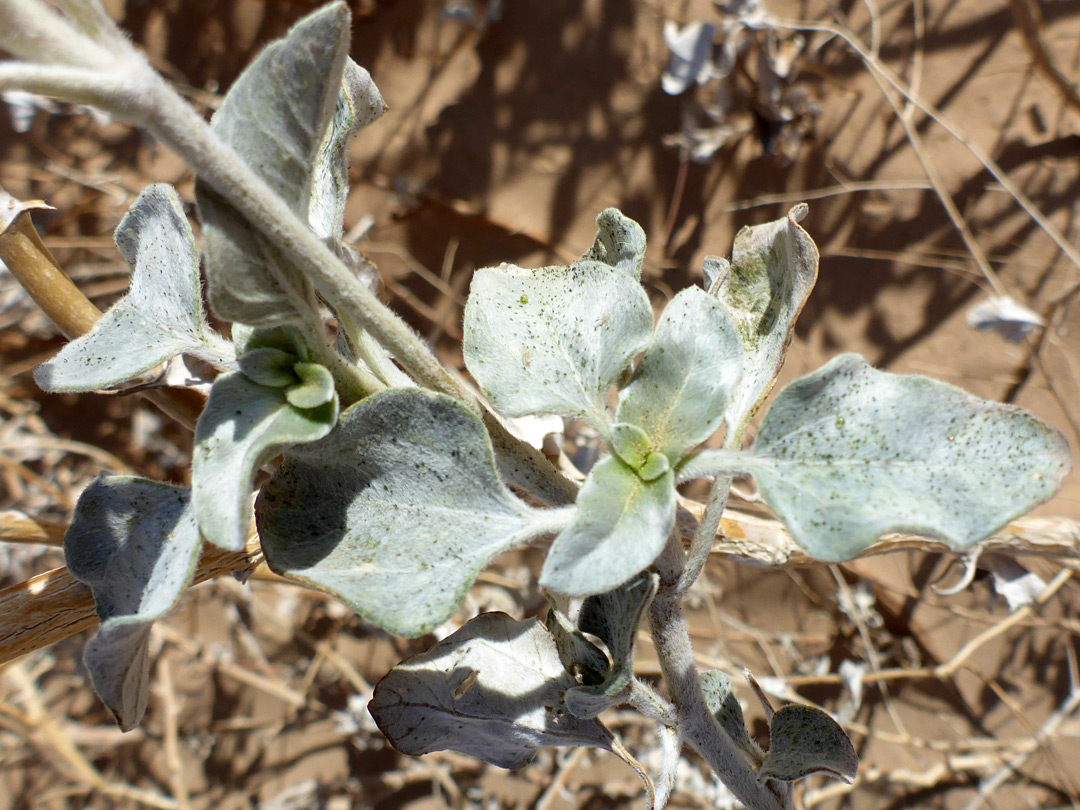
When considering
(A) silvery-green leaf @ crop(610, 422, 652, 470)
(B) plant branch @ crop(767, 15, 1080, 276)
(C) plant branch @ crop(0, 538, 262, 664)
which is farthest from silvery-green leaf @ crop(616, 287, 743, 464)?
(B) plant branch @ crop(767, 15, 1080, 276)

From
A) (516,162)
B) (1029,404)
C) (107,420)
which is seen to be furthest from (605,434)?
(107,420)

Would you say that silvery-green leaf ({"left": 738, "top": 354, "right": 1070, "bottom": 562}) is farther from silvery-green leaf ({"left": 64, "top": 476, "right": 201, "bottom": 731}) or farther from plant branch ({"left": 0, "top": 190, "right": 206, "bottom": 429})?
plant branch ({"left": 0, "top": 190, "right": 206, "bottom": 429})

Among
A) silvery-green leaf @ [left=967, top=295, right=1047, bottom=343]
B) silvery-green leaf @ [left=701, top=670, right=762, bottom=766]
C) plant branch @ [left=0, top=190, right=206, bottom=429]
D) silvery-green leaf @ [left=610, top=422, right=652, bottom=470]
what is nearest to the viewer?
silvery-green leaf @ [left=610, top=422, right=652, bottom=470]

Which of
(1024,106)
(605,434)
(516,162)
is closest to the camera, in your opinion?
(605,434)

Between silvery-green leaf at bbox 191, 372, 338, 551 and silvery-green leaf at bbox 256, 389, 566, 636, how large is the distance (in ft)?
0.15

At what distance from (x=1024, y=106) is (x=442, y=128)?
5.98ft

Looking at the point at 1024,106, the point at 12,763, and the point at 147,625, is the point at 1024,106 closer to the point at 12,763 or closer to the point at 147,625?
the point at 147,625

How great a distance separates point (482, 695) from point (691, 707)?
0.30 metres

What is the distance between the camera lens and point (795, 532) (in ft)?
2.43

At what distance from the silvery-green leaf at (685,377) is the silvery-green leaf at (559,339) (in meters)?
0.03

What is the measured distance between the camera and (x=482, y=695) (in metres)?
1.02

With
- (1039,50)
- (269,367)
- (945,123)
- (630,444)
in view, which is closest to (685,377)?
(630,444)

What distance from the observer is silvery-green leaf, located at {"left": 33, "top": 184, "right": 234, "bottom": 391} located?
0.88 metres

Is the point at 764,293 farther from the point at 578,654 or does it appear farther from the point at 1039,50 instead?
the point at 1039,50
